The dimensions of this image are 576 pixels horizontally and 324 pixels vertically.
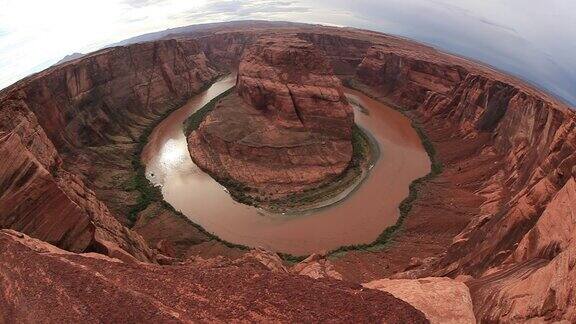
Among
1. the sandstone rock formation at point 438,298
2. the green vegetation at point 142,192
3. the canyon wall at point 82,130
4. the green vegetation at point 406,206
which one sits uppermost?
the green vegetation at point 406,206

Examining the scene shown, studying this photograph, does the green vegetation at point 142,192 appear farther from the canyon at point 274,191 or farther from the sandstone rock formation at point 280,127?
the sandstone rock formation at point 280,127

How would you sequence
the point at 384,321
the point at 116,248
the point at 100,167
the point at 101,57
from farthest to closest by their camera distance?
the point at 101,57, the point at 100,167, the point at 116,248, the point at 384,321

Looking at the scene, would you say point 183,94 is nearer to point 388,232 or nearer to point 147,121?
point 147,121

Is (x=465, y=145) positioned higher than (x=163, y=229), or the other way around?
(x=465, y=145)

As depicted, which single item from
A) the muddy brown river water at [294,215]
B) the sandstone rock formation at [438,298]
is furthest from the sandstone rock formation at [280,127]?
the sandstone rock formation at [438,298]

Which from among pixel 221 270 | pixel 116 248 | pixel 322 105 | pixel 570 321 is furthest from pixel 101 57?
pixel 570 321

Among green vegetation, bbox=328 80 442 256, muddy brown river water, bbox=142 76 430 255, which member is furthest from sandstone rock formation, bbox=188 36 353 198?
green vegetation, bbox=328 80 442 256
